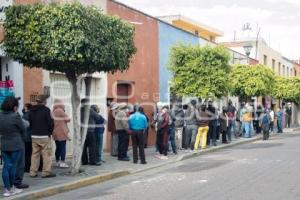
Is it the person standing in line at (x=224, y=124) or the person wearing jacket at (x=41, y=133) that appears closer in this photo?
the person wearing jacket at (x=41, y=133)

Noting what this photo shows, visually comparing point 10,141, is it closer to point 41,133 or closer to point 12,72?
point 41,133

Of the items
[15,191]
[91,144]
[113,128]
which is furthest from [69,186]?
[113,128]

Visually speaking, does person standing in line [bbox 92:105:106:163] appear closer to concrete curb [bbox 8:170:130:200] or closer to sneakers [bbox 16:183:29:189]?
concrete curb [bbox 8:170:130:200]

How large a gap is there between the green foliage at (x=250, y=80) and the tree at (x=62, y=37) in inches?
635

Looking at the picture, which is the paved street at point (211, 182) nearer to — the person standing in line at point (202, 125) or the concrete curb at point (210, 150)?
the concrete curb at point (210, 150)

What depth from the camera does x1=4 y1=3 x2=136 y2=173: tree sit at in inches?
425

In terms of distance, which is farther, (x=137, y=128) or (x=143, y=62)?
(x=143, y=62)

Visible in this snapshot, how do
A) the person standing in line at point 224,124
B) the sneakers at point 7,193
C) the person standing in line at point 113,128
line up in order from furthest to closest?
the person standing in line at point 224,124 → the person standing in line at point 113,128 → the sneakers at point 7,193

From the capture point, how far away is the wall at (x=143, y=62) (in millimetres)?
19000

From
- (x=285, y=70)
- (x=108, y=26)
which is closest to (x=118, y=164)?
(x=108, y=26)

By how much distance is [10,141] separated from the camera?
9.60 metres

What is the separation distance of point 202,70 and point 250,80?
26.9 ft

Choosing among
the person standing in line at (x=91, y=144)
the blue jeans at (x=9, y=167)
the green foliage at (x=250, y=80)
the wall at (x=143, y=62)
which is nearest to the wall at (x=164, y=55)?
the wall at (x=143, y=62)

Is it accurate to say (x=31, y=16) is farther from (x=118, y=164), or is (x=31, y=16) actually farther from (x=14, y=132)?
(x=118, y=164)
